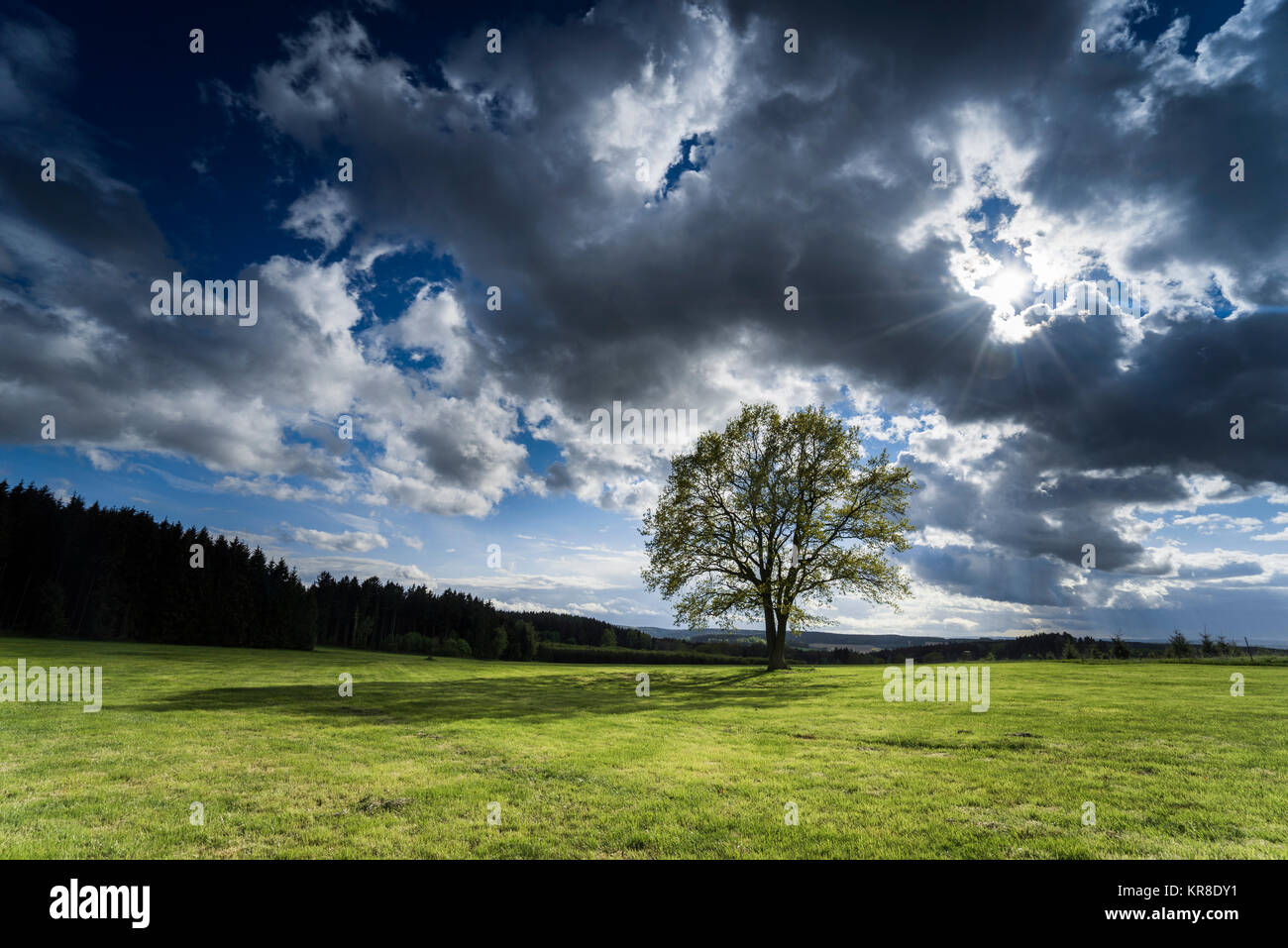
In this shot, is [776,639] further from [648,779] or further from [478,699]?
[648,779]

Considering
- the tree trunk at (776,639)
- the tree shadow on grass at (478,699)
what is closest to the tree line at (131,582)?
the tree shadow on grass at (478,699)

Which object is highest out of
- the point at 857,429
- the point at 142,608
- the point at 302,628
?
the point at 857,429

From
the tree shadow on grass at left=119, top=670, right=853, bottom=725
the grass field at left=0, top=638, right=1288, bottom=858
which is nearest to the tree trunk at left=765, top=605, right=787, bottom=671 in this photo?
the tree shadow on grass at left=119, top=670, right=853, bottom=725

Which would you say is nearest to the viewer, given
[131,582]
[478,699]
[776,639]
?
[478,699]

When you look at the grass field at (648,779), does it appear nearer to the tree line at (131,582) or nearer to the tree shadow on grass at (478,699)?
the tree shadow on grass at (478,699)

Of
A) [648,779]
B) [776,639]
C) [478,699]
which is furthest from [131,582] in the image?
[648,779]

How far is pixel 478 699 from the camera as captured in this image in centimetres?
2125

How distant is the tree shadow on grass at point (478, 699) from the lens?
17.1 m

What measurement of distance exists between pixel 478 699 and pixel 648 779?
14.0m

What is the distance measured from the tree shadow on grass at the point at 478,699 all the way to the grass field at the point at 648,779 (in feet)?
0.97
